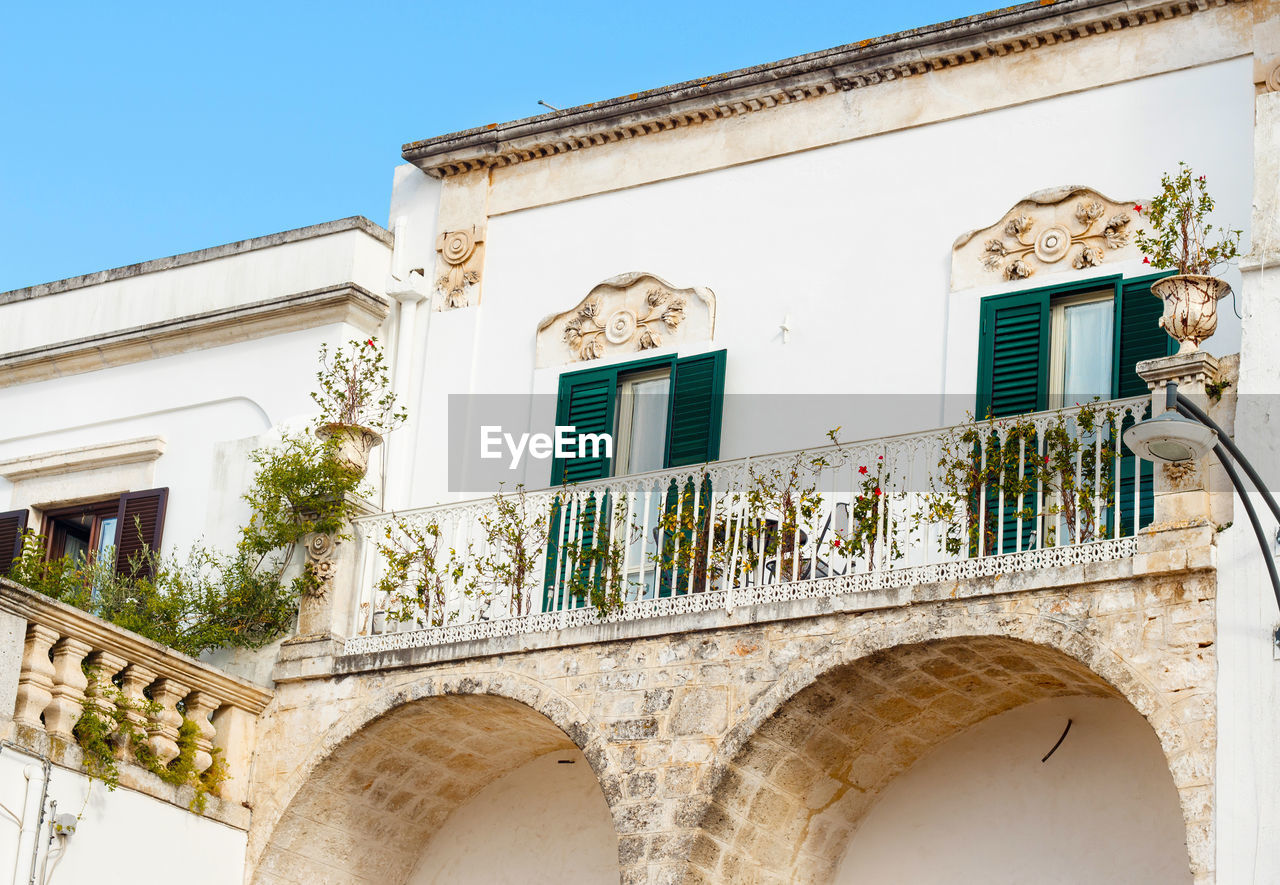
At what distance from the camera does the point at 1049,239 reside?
12.5 meters

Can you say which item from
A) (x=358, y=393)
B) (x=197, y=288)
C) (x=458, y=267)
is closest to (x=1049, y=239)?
(x=458, y=267)

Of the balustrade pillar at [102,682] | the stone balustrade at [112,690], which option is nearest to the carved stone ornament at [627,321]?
the stone balustrade at [112,690]

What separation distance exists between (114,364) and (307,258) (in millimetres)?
1793

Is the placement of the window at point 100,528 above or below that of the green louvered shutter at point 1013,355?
below

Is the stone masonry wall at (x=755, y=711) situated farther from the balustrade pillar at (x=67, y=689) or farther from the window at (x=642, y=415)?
the balustrade pillar at (x=67, y=689)

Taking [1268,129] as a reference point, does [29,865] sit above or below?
below

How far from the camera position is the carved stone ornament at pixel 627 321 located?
44.4ft

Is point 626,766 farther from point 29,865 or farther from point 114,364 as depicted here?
point 114,364

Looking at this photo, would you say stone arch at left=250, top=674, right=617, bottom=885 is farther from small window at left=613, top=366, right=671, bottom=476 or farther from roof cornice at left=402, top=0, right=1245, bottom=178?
roof cornice at left=402, top=0, right=1245, bottom=178

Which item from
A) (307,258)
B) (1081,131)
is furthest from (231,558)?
(1081,131)

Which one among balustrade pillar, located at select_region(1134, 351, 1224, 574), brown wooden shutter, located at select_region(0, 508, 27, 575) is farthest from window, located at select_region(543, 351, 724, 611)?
brown wooden shutter, located at select_region(0, 508, 27, 575)

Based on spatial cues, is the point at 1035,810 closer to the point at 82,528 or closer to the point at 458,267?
the point at 458,267

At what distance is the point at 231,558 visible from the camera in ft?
45.2

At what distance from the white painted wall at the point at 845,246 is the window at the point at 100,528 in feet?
6.65
